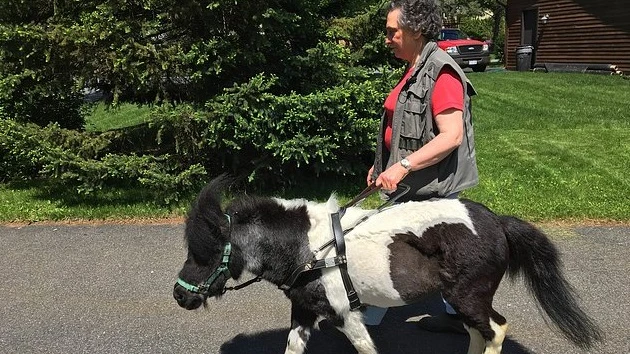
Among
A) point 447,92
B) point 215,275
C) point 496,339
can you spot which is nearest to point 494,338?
point 496,339

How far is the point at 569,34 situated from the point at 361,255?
21150 mm

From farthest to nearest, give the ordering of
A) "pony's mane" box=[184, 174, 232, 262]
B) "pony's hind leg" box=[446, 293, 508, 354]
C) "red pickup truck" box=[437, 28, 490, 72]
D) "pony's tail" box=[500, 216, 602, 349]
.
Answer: "red pickup truck" box=[437, 28, 490, 72]
"pony's tail" box=[500, 216, 602, 349]
"pony's hind leg" box=[446, 293, 508, 354]
"pony's mane" box=[184, 174, 232, 262]

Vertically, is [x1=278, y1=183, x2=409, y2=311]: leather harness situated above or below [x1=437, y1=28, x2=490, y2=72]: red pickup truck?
above

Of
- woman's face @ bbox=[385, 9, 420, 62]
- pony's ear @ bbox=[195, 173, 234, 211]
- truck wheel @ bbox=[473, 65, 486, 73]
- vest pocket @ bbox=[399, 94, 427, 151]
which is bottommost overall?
truck wheel @ bbox=[473, 65, 486, 73]

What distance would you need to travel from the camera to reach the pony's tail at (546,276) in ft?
9.47

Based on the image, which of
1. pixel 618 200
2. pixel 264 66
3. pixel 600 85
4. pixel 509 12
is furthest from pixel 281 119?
pixel 509 12

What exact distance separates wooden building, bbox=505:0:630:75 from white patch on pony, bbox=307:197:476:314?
18.2 metres

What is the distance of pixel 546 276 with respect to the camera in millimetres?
2949

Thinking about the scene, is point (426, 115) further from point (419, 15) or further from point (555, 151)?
point (555, 151)

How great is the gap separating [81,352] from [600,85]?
50.9 feet

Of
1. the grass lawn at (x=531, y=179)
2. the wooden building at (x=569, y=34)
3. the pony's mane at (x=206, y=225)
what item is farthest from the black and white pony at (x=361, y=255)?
the wooden building at (x=569, y=34)

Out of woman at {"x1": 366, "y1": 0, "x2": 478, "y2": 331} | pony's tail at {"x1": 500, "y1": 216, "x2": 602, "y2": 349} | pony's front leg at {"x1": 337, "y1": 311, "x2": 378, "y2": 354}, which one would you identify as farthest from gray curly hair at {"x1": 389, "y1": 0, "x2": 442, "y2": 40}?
pony's front leg at {"x1": 337, "y1": 311, "x2": 378, "y2": 354}

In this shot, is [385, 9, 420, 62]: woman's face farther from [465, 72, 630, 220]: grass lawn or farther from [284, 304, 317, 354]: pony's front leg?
[465, 72, 630, 220]: grass lawn

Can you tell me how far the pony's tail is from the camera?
114 inches
